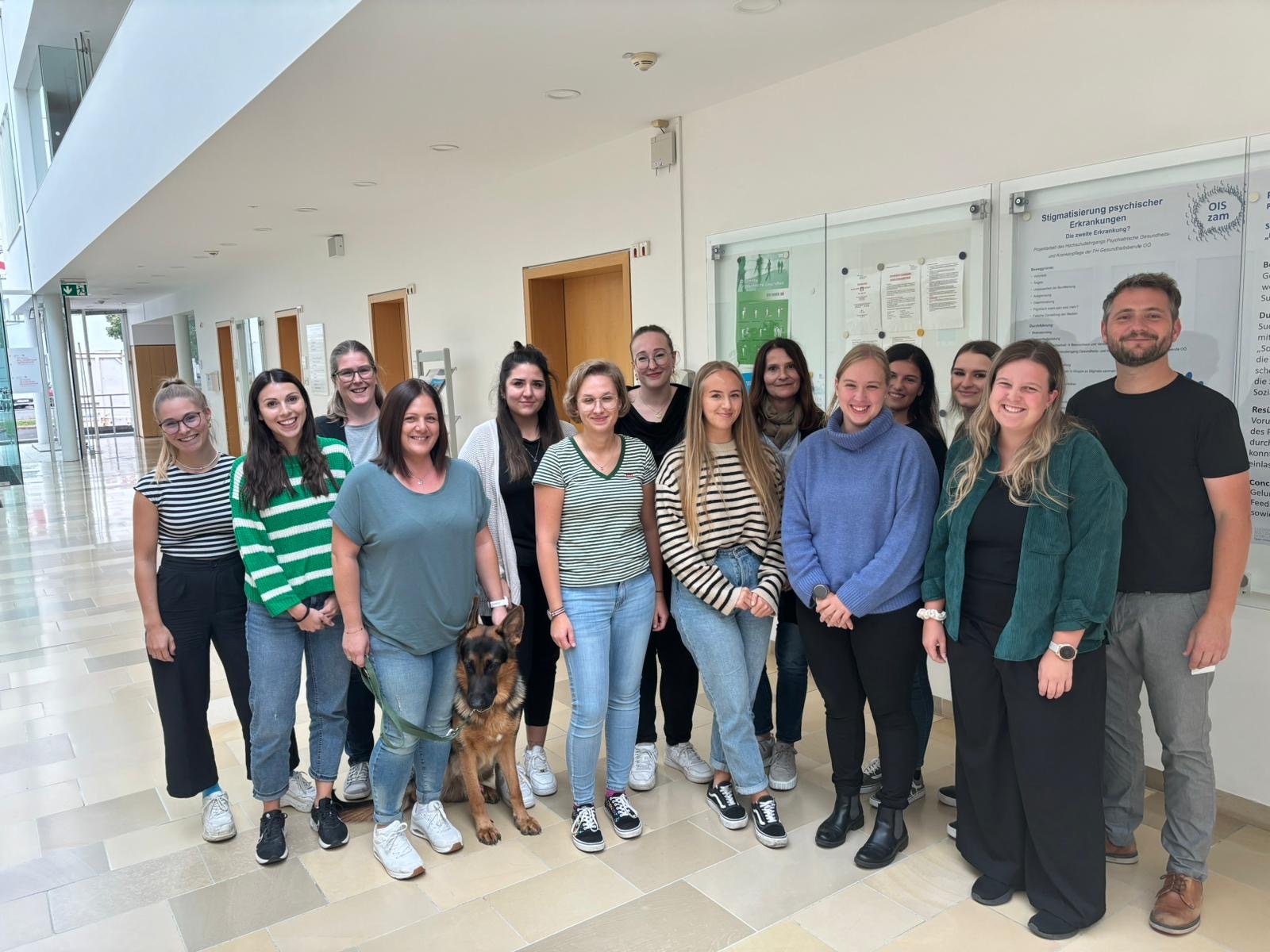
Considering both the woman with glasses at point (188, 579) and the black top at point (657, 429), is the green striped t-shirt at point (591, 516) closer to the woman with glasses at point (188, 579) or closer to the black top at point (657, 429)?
the black top at point (657, 429)

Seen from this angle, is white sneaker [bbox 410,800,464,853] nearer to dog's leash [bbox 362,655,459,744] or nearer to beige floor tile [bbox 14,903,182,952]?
dog's leash [bbox 362,655,459,744]

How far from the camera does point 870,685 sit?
2.72 meters

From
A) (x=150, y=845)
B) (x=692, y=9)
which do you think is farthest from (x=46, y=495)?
(x=692, y=9)

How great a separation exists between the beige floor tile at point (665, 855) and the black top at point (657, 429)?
130 cm

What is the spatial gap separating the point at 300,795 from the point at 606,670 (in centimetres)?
131

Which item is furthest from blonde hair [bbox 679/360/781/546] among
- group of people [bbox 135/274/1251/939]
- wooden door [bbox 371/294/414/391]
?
wooden door [bbox 371/294/414/391]

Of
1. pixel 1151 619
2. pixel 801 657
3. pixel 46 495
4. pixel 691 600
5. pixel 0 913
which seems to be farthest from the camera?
pixel 46 495

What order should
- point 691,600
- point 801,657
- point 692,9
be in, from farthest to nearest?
1. point 692,9
2. point 801,657
3. point 691,600

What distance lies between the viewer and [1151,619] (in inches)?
95.6

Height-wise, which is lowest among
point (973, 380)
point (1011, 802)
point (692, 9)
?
point (1011, 802)

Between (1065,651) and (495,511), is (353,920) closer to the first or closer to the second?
(495,511)

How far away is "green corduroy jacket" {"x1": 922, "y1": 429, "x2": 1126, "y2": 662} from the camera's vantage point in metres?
2.27

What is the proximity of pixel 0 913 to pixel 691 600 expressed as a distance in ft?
7.59

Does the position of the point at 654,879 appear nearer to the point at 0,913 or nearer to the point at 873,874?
the point at 873,874
